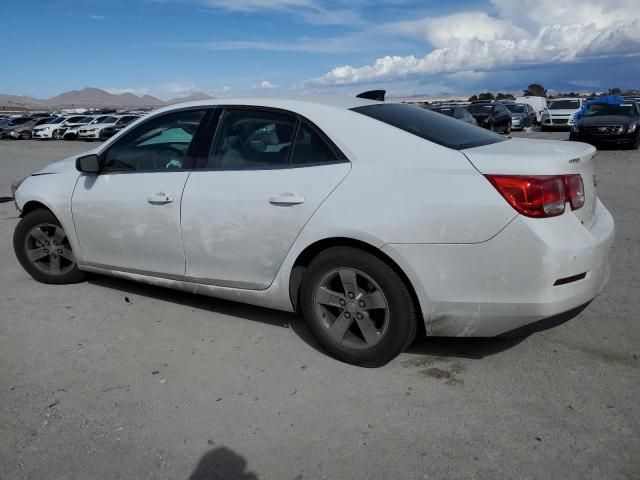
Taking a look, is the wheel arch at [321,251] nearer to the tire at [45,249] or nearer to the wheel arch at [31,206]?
the tire at [45,249]

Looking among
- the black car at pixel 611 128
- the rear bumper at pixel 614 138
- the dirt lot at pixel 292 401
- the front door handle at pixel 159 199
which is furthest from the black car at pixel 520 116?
the front door handle at pixel 159 199

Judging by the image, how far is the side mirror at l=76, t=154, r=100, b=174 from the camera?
4.23 metres

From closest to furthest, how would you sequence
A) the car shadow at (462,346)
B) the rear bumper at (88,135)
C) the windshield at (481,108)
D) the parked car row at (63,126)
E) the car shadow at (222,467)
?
the car shadow at (222,467)
the car shadow at (462,346)
the windshield at (481,108)
the rear bumper at (88,135)
the parked car row at (63,126)

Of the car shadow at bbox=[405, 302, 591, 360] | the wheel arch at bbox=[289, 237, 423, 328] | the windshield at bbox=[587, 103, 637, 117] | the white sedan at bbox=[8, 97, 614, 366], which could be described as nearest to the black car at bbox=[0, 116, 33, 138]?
the windshield at bbox=[587, 103, 637, 117]

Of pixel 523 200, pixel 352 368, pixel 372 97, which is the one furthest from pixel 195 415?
pixel 372 97

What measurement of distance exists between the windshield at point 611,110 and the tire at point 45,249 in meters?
17.1

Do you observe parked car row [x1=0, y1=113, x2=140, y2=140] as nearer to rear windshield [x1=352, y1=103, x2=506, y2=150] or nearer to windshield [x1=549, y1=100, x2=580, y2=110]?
windshield [x1=549, y1=100, x2=580, y2=110]

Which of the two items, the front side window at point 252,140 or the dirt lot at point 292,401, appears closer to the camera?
the dirt lot at point 292,401

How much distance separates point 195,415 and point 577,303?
2.14 m

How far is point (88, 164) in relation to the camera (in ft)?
13.9

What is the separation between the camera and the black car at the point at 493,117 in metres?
22.8

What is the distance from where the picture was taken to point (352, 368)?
3.34m

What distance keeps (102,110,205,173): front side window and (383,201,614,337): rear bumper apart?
1.83m

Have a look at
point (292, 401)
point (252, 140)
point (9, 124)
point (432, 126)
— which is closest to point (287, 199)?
point (252, 140)
